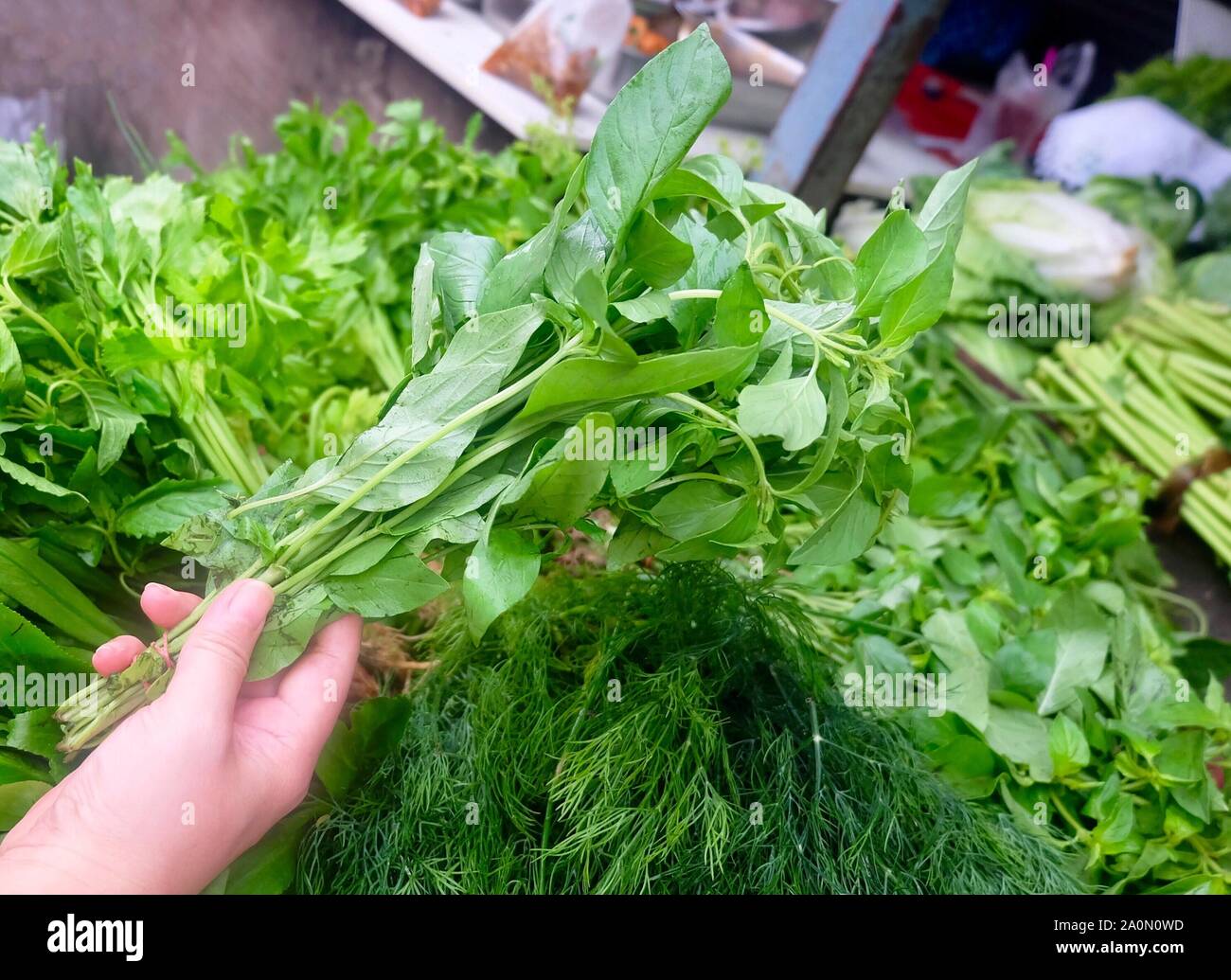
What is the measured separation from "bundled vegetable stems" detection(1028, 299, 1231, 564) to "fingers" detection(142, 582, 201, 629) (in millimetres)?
1344

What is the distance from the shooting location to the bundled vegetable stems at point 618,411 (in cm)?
53

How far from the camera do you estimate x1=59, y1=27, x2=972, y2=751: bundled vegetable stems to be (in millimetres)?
532

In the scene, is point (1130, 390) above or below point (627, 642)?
above

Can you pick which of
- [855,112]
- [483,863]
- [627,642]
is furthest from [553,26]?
[483,863]

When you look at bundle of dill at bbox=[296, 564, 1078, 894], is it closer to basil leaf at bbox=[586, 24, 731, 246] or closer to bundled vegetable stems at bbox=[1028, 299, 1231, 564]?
basil leaf at bbox=[586, 24, 731, 246]

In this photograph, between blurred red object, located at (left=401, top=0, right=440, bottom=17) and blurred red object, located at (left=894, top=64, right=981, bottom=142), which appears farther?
blurred red object, located at (left=894, top=64, right=981, bottom=142)

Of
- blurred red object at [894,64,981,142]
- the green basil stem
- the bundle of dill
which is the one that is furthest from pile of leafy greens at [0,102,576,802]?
blurred red object at [894,64,981,142]

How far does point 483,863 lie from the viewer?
687mm

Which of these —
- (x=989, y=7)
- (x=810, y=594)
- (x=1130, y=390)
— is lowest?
(x=810, y=594)

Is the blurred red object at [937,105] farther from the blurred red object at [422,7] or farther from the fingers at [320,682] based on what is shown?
the fingers at [320,682]

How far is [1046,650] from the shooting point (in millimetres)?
909
